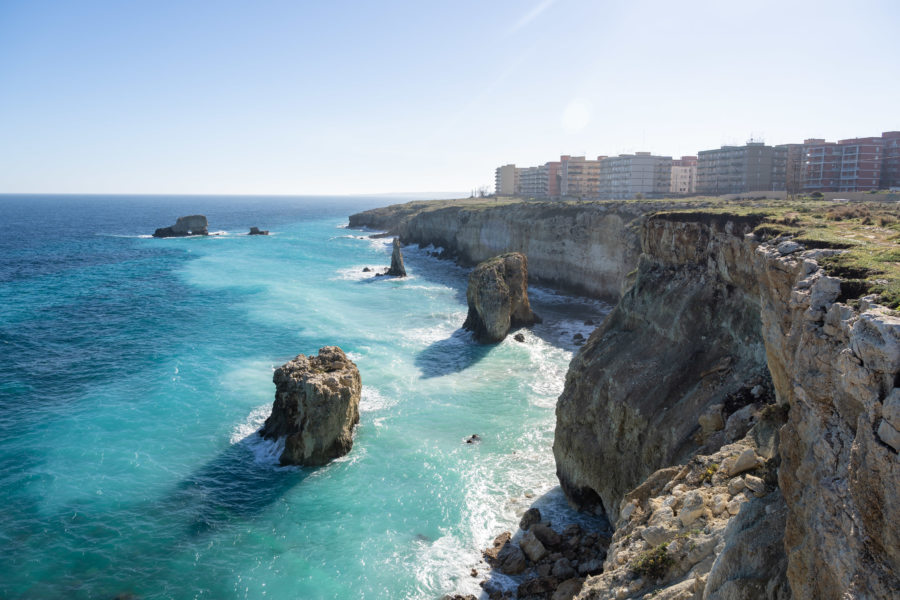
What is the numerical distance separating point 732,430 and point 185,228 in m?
128

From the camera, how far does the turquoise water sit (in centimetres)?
1761

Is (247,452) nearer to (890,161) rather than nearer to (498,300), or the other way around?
(498,300)

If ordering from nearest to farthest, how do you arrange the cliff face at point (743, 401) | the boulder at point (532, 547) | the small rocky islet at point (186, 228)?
1. the cliff face at point (743, 401)
2. the boulder at point (532, 547)
3. the small rocky islet at point (186, 228)

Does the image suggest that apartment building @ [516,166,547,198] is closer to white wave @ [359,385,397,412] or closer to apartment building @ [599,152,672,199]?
apartment building @ [599,152,672,199]

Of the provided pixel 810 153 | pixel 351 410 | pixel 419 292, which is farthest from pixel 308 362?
pixel 810 153

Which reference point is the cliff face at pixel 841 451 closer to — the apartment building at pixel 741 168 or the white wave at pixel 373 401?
the white wave at pixel 373 401

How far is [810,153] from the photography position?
77.1 metres

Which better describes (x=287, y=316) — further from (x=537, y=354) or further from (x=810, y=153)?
(x=810, y=153)

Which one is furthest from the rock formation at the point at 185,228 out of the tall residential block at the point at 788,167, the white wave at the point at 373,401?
the tall residential block at the point at 788,167

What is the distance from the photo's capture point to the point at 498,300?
40.5 metres

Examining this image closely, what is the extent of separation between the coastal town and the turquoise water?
46.9 m

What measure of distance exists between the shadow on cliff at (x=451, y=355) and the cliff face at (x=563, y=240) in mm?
14954

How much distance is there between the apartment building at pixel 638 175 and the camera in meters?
106

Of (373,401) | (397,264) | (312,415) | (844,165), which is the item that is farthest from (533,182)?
(312,415)
